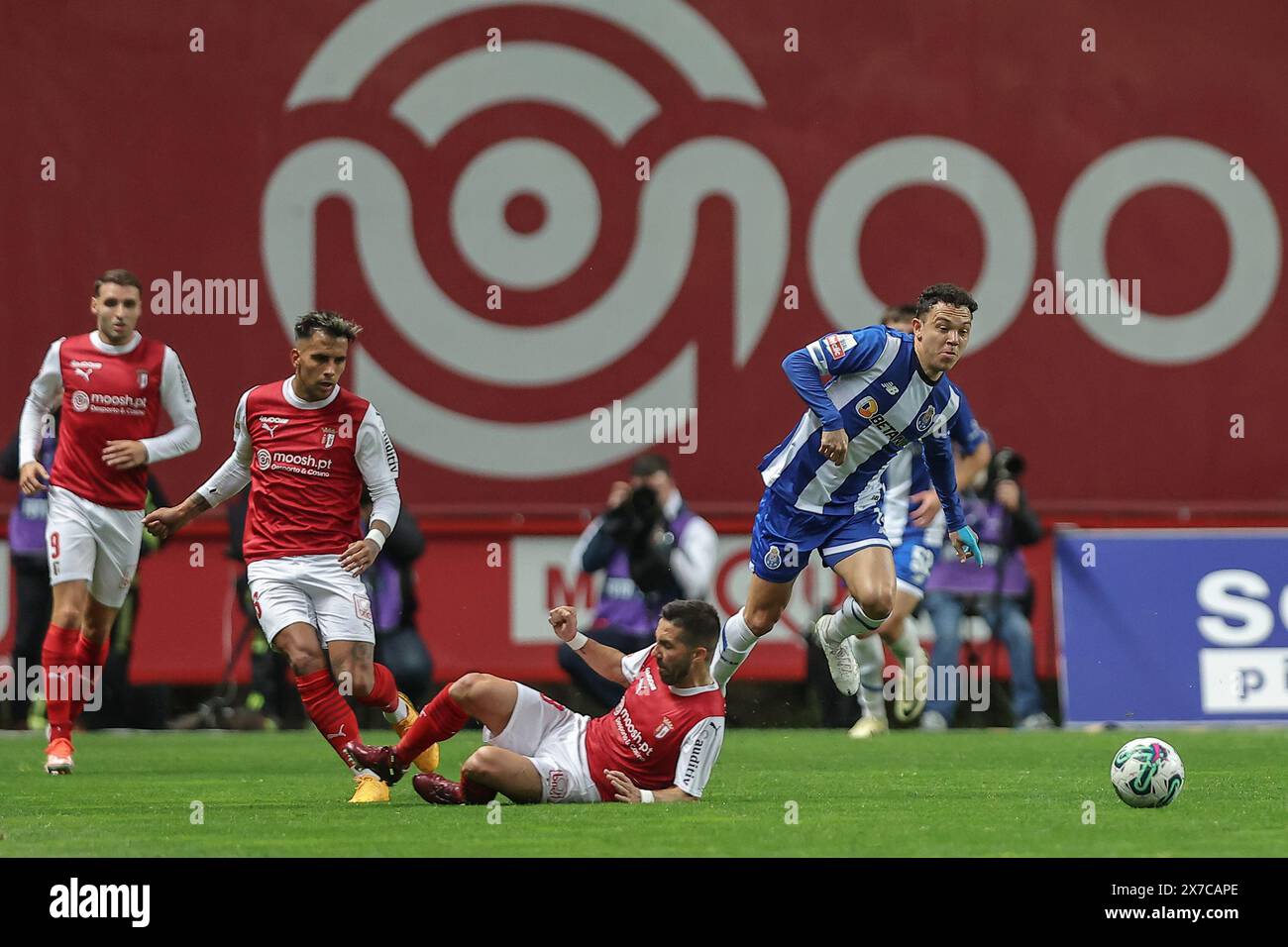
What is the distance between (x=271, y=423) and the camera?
887 cm

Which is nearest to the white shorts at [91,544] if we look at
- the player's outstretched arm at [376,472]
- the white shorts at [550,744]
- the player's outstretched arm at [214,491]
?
the player's outstretched arm at [214,491]

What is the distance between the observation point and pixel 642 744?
26.1ft

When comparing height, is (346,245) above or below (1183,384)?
above

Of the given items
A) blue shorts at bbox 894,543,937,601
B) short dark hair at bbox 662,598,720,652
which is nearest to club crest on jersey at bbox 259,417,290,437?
short dark hair at bbox 662,598,720,652

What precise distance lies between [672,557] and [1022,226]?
3872 millimetres

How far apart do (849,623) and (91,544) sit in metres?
3.71

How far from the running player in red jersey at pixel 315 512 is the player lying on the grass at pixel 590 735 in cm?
70

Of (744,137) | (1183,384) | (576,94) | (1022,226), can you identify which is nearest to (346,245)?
(576,94)

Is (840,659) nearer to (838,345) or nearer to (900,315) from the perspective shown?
(838,345)

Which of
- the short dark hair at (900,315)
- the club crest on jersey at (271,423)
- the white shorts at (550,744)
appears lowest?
the white shorts at (550,744)

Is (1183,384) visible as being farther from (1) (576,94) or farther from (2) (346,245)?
(2) (346,245)

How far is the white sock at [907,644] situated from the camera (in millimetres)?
12430

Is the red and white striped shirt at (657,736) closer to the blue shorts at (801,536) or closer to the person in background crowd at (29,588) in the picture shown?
the blue shorts at (801,536)

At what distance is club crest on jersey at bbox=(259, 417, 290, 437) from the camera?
886 centimetres
